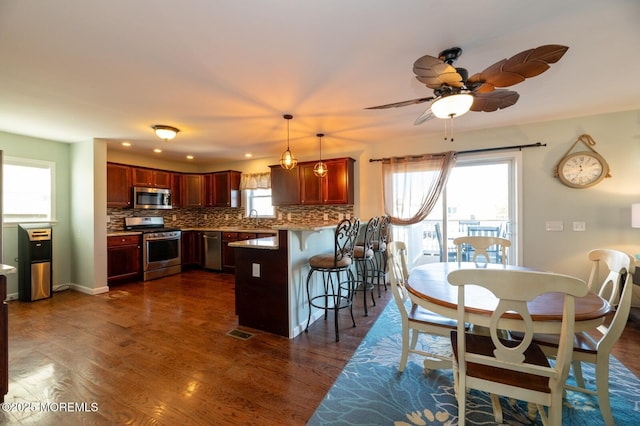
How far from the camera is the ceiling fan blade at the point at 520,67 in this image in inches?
57.5

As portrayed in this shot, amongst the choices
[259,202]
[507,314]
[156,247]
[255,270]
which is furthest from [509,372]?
[156,247]

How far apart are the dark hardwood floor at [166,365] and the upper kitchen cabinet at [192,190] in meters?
2.98

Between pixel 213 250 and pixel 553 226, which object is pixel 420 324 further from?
pixel 213 250

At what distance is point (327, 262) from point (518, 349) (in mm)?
1691

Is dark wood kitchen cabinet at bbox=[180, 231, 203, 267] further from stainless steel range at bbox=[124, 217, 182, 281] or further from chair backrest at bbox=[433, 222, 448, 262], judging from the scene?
chair backrest at bbox=[433, 222, 448, 262]

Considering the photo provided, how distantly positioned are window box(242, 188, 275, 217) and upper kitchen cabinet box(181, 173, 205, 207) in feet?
3.26

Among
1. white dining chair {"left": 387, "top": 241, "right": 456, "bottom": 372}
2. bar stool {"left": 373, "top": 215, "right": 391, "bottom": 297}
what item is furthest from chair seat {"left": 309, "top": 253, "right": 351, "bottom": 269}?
bar stool {"left": 373, "top": 215, "right": 391, "bottom": 297}

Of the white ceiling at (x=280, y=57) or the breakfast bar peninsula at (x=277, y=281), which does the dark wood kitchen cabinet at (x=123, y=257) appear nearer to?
the white ceiling at (x=280, y=57)

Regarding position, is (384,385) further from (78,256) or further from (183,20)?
(78,256)

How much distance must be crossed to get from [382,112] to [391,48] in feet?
4.23

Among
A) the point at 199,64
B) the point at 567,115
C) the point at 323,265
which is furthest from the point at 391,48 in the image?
the point at 567,115

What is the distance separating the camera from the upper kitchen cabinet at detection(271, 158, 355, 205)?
4746 millimetres

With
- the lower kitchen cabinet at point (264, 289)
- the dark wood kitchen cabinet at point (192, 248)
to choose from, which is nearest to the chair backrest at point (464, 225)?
the lower kitchen cabinet at point (264, 289)

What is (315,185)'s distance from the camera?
4969 millimetres
